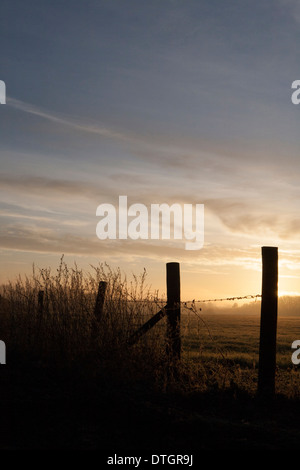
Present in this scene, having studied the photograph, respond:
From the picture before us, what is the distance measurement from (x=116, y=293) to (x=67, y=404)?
353 cm

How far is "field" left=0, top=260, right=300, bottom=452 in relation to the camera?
600 cm

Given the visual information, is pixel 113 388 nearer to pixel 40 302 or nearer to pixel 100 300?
pixel 100 300

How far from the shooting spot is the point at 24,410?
6.67 m

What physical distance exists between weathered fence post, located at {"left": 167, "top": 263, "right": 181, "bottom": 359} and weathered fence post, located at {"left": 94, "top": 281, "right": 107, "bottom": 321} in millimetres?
1435

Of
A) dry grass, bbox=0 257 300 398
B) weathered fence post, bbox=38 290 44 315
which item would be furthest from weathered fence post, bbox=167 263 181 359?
weathered fence post, bbox=38 290 44 315

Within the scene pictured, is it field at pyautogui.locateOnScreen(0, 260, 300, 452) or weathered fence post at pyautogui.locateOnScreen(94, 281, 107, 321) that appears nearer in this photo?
field at pyautogui.locateOnScreen(0, 260, 300, 452)

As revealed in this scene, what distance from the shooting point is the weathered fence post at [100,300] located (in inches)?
393

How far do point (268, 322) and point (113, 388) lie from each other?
2869 millimetres

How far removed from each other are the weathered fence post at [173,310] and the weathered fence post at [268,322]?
170 centimetres

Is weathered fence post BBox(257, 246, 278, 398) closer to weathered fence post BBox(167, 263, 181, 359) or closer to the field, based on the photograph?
the field

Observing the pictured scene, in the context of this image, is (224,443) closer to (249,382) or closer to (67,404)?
(67,404)

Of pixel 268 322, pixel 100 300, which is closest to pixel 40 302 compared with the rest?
pixel 100 300

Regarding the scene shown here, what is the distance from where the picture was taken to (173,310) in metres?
9.62
